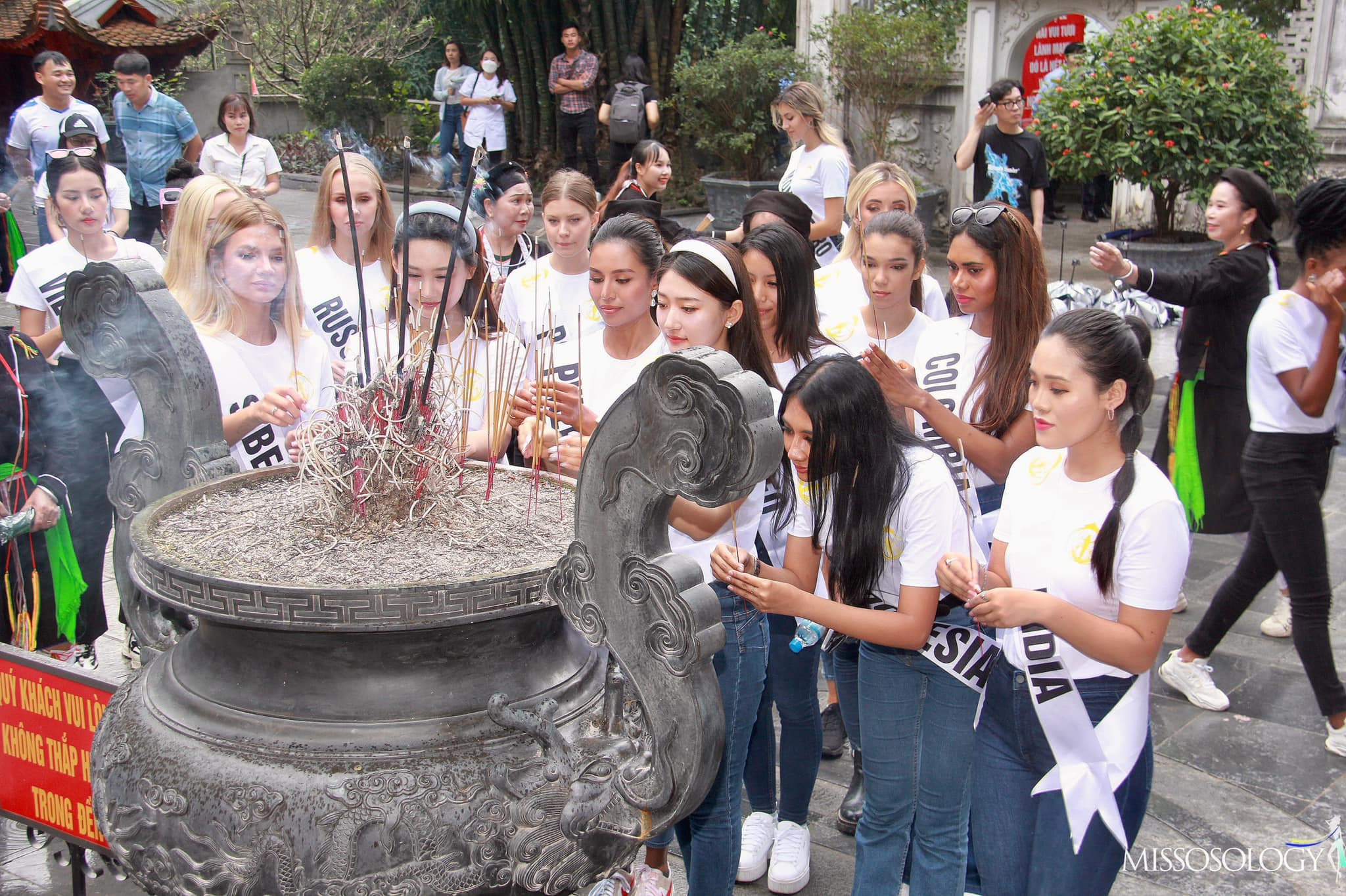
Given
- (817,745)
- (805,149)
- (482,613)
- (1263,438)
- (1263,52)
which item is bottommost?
(817,745)

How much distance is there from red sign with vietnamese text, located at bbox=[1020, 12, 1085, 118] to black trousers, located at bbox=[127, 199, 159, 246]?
7263mm

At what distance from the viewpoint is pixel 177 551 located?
1.76 m

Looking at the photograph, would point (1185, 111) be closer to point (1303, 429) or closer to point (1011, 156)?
point (1011, 156)

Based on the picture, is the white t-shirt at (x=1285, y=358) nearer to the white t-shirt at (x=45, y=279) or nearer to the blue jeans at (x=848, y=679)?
the blue jeans at (x=848, y=679)

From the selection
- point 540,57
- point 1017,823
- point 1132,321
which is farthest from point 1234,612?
point 540,57

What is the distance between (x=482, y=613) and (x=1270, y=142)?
697cm

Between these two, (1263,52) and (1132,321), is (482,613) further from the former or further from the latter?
(1263,52)

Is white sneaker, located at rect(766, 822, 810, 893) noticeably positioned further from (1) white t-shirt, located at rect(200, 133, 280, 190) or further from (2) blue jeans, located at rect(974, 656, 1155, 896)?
(1) white t-shirt, located at rect(200, 133, 280, 190)

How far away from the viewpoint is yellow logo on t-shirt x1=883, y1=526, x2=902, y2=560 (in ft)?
8.34

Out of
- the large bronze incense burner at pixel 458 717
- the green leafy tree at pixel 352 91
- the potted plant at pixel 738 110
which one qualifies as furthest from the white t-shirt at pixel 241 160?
the green leafy tree at pixel 352 91

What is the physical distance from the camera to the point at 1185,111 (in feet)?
23.0

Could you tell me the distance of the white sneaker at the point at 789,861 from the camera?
3.04 metres

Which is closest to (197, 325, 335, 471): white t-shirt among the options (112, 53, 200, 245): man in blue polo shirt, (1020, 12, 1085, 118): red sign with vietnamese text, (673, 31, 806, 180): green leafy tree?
(112, 53, 200, 245): man in blue polo shirt

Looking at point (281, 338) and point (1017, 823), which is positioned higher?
point (281, 338)
